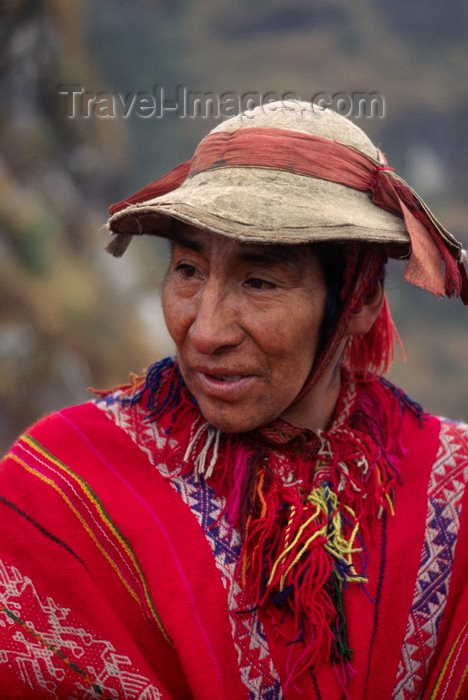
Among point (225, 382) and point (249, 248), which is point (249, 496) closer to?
point (225, 382)

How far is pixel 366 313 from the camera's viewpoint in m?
1.99

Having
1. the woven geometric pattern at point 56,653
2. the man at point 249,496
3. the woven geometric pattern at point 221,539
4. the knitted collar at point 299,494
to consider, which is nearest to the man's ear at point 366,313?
the man at point 249,496

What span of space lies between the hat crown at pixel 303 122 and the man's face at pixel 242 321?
11.7 inches

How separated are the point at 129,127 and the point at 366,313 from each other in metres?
4.02

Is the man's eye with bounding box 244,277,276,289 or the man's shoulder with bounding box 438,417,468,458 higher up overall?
the man's eye with bounding box 244,277,276,289

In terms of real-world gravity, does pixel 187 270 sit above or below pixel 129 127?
below

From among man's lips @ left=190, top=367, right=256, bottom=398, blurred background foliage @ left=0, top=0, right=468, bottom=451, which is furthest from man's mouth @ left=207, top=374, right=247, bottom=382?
blurred background foliage @ left=0, top=0, right=468, bottom=451

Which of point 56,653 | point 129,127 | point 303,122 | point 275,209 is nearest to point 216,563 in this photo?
point 56,653

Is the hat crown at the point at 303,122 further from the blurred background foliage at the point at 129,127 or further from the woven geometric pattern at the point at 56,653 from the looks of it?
the blurred background foliage at the point at 129,127

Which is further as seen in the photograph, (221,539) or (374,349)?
(374,349)

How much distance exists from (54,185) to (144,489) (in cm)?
403

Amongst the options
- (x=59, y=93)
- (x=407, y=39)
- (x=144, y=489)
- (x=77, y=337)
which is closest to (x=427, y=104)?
(x=407, y=39)

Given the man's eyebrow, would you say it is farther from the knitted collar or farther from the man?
the knitted collar

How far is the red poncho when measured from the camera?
165 centimetres
